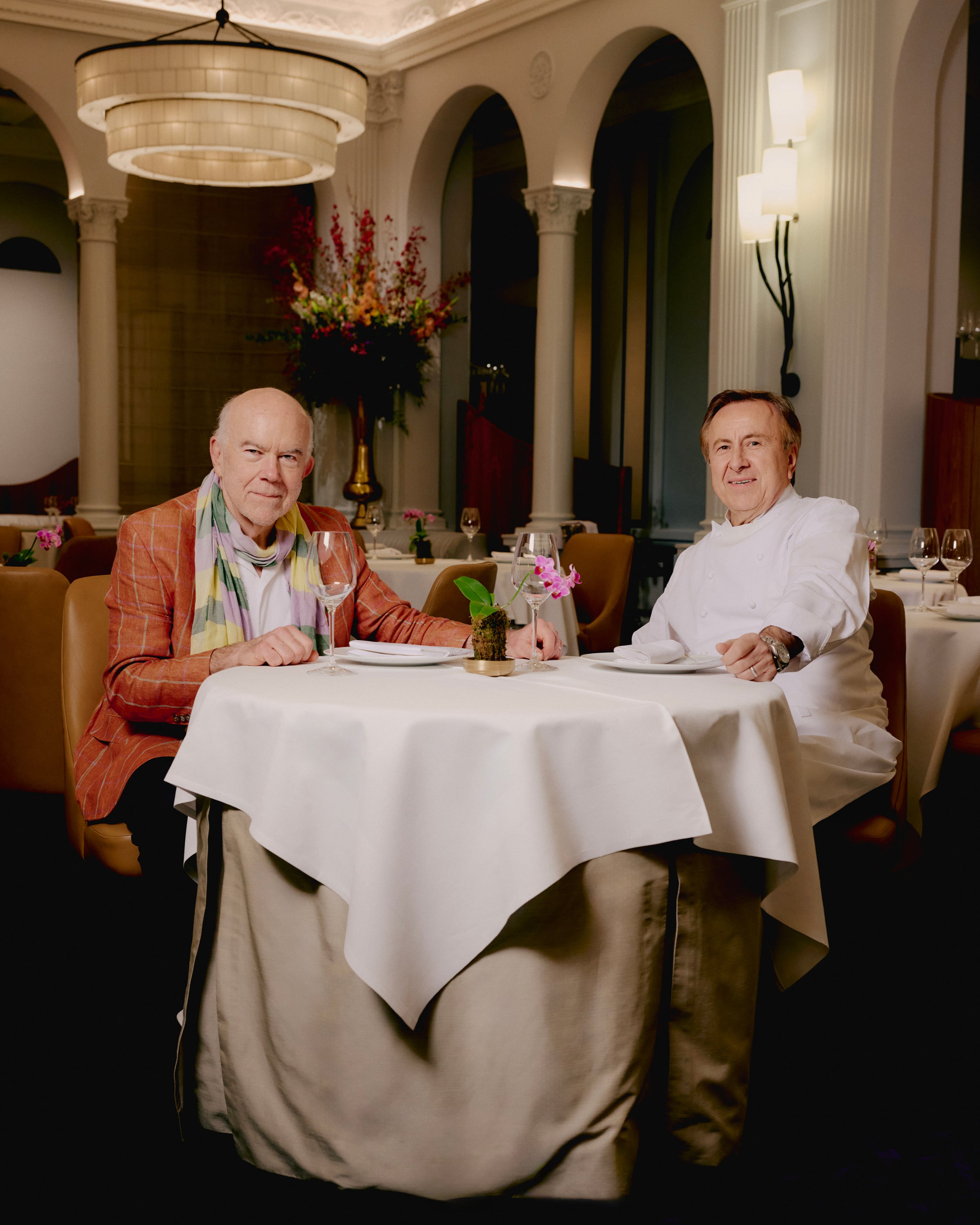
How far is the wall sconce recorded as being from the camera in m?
5.76

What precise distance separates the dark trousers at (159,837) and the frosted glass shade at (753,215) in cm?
463

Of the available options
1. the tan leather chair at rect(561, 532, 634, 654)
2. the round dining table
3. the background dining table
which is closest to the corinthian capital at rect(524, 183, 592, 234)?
the tan leather chair at rect(561, 532, 634, 654)

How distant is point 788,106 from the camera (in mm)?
5773

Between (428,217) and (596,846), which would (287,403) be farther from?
(428,217)

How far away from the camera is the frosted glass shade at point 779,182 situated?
227 inches

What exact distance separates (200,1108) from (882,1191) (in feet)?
3.70

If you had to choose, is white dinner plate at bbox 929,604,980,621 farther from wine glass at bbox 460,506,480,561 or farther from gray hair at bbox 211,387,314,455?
wine glass at bbox 460,506,480,561

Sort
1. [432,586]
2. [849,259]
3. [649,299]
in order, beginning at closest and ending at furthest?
[432,586]
[849,259]
[649,299]

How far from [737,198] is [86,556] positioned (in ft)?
12.1

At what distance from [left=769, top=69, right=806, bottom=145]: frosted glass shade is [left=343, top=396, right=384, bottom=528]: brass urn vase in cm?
335

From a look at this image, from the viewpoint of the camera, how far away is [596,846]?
1.82 metres

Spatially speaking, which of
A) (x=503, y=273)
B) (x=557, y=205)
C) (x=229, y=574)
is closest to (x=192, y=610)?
(x=229, y=574)

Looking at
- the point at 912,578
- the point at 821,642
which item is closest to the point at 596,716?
the point at 821,642

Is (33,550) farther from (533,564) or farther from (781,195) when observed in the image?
(533,564)
